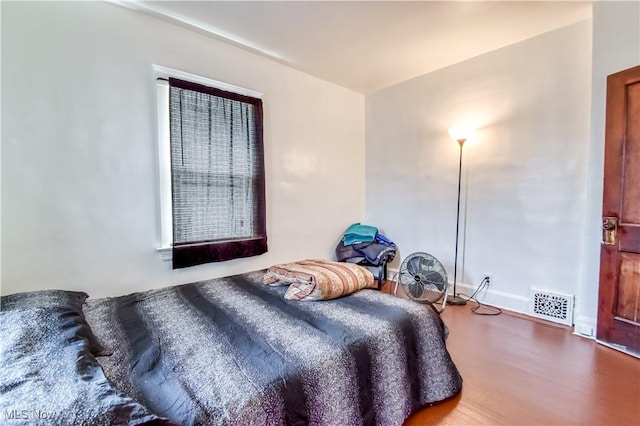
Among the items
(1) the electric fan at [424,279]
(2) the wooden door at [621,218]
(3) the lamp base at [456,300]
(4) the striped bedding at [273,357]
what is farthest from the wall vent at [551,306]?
(4) the striped bedding at [273,357]

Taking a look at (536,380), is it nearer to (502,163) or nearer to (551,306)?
(551,306)

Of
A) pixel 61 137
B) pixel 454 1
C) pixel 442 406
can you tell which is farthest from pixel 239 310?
pixel 454 1

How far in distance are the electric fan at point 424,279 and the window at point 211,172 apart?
138 cm

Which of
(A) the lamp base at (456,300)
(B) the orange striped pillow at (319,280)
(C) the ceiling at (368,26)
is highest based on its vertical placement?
(C) the ceiling at (368,26)

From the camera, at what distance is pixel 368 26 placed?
89.7 inches

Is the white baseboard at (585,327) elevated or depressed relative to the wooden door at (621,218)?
depressed

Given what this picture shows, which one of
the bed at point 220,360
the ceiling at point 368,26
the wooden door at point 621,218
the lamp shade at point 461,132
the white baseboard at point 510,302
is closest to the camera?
the bed at point 220,360

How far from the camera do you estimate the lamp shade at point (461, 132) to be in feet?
9.18

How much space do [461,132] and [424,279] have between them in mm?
1482

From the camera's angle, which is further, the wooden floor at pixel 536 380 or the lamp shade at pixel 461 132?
the lamp shade at pixel 461 132

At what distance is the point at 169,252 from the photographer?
2230 millimetres

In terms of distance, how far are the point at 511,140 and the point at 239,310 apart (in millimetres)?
2759

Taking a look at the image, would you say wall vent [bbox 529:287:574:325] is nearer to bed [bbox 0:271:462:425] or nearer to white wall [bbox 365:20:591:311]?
white wall [bbox 365:20:591:311]

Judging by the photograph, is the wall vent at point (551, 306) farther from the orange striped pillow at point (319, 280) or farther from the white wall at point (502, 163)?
the orange striped pillow at point (319, 280)
